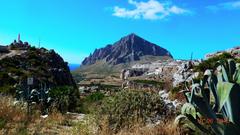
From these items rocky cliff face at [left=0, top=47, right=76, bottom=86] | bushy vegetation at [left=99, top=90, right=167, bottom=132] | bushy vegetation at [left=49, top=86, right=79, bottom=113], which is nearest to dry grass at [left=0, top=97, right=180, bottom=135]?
bushy vegetation at [left=99, top=90, right=167, bottom=132]

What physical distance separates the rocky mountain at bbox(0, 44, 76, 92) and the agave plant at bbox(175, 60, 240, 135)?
2727 cm

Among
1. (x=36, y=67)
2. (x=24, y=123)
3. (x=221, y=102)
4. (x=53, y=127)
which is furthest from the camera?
(x=36, y=67)

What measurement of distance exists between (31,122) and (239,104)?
642 centimetres

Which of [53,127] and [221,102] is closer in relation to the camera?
[221,102]

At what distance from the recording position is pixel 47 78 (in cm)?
3959

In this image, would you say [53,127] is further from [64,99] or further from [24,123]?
[64,99]

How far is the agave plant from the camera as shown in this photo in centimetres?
670

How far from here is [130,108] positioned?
35.9ft

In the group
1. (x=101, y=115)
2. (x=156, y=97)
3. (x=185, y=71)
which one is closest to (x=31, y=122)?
(x=101, y=115)

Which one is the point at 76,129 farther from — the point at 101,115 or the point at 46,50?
the point at 46,50

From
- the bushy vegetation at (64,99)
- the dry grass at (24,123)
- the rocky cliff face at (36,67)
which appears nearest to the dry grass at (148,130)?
the dry grass at (24,123)

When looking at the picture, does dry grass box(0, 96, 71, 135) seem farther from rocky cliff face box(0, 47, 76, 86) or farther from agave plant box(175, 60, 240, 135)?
rocky cliff face box(0, 47, 76, 86)

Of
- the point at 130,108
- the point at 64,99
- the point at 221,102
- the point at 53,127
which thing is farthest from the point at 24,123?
the point at 64,99

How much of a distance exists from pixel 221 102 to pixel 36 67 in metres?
37.7
